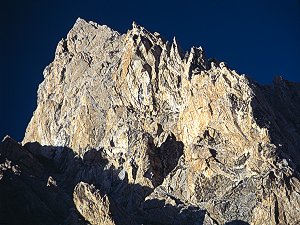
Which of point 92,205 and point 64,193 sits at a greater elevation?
point 64,193

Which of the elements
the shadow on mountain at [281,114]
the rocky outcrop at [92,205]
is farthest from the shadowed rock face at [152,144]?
the shadow on mountain at [281,114]

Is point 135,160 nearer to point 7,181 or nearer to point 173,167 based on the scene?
point 173,167

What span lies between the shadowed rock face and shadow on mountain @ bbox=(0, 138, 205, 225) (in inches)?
7.6

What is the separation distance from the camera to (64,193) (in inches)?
3639

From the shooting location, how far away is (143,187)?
320ft

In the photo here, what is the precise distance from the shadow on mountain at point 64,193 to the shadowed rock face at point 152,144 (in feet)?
0.63

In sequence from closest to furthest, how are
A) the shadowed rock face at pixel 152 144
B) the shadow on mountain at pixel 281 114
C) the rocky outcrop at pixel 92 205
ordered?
the rocky outcrop at pixel 92 205 → the shadowed rock face at pixel 152 144 → the shadow on mountain at pixel 281 114

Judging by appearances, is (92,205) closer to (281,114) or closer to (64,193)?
(64,193)

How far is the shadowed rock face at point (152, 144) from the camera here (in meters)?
82.9

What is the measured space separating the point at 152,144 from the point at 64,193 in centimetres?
1854

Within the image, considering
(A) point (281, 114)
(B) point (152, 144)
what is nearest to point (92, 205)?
(B) point (152, 144)

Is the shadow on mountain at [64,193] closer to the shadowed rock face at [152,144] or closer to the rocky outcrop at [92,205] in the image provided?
the shadowed rock face at [152,144]

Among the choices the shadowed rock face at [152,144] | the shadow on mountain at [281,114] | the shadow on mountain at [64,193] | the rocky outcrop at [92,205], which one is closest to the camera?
the rocky outcrop at [92,205]

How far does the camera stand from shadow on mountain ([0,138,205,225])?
81750mm
